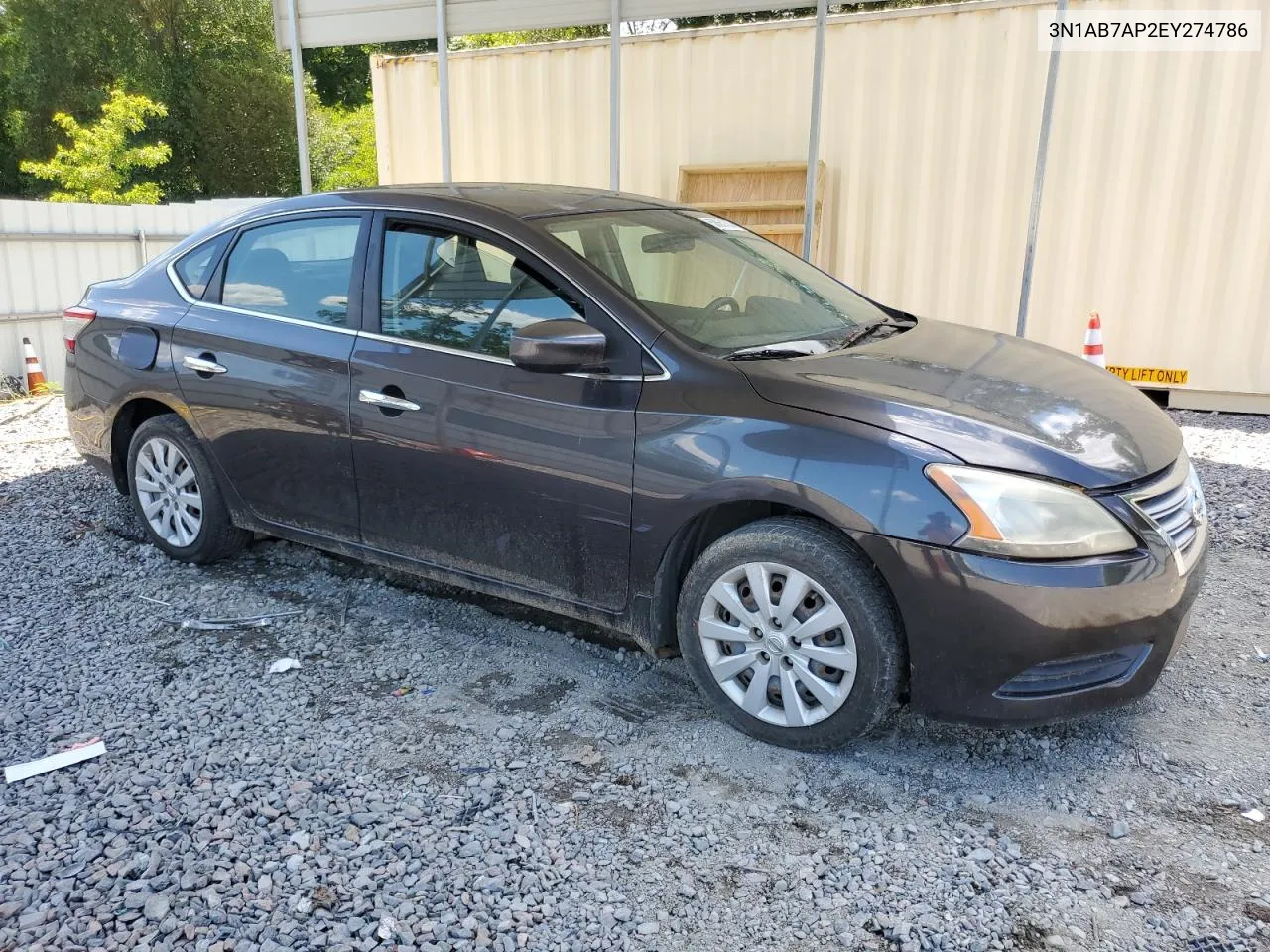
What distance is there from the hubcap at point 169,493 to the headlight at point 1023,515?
3.23m

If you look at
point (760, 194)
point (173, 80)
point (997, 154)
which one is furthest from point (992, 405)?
point (173, 80)

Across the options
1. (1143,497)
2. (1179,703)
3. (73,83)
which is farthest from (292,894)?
(73,83)

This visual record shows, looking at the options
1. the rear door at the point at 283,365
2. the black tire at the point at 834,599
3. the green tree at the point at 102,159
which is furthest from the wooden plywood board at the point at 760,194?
the green tree at the point at 102,159

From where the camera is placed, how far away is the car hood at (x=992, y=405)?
2.79 m

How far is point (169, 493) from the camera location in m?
4.52

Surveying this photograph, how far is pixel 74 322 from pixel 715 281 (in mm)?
3093

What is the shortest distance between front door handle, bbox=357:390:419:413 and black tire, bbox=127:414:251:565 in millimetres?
1079

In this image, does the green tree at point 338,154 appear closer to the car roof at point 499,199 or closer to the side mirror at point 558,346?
the car roof at point 499,199

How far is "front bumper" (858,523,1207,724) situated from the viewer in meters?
2.67

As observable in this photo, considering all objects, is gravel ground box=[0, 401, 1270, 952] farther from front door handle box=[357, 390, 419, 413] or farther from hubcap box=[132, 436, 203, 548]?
front door handle box=[357, 390, 419, 413]

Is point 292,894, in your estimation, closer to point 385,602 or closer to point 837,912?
point 837,912

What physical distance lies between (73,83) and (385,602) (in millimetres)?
36199

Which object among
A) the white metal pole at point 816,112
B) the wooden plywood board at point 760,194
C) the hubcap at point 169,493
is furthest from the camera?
the wooden plywood board at point 760,194

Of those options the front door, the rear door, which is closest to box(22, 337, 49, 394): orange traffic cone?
the rear door
